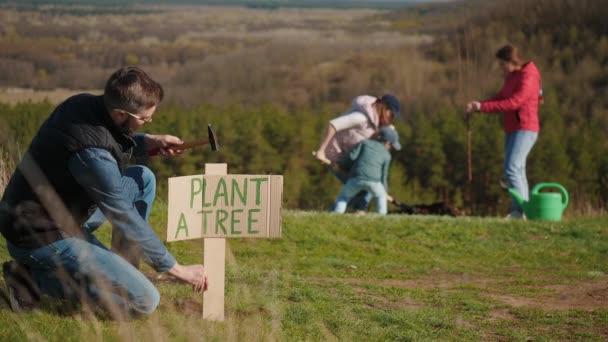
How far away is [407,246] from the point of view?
10.9 metres

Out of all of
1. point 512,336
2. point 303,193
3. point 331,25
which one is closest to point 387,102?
point 512,336

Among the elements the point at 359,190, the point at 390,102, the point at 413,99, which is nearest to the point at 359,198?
the point at 359,190

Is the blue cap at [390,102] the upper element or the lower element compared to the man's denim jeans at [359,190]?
upper

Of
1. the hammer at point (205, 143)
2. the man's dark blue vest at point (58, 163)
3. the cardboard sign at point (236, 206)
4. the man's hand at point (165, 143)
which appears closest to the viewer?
the man's dark blue vest at point (58, 163)

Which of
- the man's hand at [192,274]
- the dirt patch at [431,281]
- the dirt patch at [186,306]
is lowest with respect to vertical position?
the dirt patch at [431,281]

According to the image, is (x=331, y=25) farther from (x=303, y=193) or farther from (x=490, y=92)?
(x=303, y=193)

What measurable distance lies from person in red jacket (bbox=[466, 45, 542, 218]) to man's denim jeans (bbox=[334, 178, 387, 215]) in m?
1.59

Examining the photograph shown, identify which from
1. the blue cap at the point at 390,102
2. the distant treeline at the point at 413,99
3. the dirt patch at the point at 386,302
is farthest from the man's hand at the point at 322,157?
the dirt patch at the point at 386,302

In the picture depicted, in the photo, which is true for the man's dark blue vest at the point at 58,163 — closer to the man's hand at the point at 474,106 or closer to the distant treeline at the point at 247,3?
the man's hand at the point at 474,106

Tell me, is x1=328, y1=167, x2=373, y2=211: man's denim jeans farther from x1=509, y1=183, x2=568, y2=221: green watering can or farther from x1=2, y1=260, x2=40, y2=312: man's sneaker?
x1=2, y1=260, x2=40, y2=312: man's sneaker

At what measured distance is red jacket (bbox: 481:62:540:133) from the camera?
12.6 m

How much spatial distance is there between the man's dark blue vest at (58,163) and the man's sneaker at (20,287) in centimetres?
22

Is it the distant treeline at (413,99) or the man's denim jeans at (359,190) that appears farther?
the distant treeline at (413,99)

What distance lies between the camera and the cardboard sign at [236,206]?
6.23 meters
